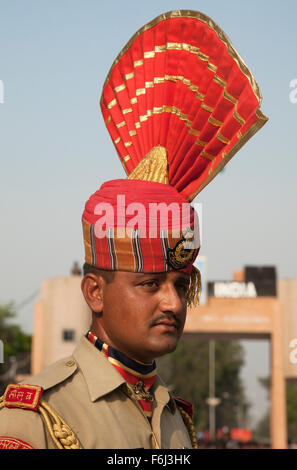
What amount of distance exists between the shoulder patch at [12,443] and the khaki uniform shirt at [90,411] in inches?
1.4

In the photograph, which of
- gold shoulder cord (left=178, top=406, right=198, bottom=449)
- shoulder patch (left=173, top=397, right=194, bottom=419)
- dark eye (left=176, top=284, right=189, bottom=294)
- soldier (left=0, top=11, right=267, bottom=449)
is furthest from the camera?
shoulder patch (left=173, top=397, right=194, bottom=419)

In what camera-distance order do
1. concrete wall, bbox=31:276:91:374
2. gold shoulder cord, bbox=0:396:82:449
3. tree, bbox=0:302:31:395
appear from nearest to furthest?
gold shoulder cord, bbox=0:396:82:449
concrete wall, bbox=31:276:91:374
tree, bbox=0:302:31:395

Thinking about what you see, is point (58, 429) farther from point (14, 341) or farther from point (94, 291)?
point (14, 341)

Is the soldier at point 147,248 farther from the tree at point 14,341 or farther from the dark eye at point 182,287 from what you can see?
the tree at point 14,341

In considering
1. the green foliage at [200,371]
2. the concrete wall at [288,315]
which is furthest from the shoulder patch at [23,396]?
the green foliage at [200,371]

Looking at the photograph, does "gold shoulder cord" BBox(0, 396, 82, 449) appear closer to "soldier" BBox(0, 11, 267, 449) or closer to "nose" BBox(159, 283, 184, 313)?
"soldier" BBox(0, 11, 267, 449)

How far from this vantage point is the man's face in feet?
12.2

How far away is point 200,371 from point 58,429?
84808 millimetres

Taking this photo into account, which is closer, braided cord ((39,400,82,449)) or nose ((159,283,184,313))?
braided cord ((39,400,82,449))

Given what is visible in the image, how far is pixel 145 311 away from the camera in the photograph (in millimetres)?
3713

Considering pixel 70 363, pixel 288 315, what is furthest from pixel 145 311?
pixel 288 315

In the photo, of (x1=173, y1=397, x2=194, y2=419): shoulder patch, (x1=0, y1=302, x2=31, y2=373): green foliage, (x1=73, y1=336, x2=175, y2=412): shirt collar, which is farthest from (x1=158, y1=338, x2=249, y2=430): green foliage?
(x1=73, y1=336, x2=175, y2=412): shirt collar
